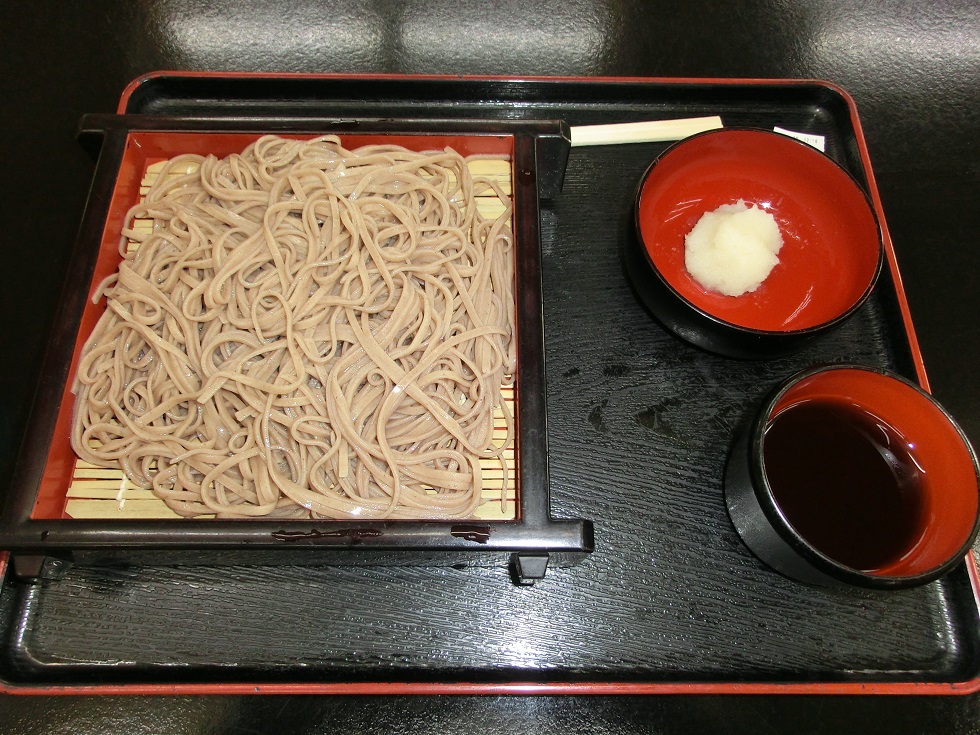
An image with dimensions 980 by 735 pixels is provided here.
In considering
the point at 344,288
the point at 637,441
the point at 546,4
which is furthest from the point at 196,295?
the point at 546,4

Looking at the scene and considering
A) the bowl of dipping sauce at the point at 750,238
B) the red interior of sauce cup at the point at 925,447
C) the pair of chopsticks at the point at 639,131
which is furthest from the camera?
the pair of chopsticks at the point at 639,131

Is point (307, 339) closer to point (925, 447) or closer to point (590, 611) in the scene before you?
point (590, 611)

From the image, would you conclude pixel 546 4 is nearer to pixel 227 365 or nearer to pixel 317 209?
pixel 317 209

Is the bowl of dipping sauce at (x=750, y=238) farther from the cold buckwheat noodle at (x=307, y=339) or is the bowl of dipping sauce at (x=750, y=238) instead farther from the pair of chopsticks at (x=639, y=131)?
the cold buckwheat noodle at (x=307, y=339)

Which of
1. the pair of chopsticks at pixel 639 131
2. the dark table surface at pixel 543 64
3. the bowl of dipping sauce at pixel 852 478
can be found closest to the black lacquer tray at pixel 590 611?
the bowl of dipping sauce at pixel 852 478

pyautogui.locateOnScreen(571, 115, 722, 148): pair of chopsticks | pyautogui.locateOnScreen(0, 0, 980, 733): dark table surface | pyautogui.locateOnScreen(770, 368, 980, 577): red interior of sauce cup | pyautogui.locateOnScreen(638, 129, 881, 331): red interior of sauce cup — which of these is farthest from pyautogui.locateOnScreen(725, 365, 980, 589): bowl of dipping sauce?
pyautogui.locateOnScreen(571, 115, 722, 148): pair of chopsticks

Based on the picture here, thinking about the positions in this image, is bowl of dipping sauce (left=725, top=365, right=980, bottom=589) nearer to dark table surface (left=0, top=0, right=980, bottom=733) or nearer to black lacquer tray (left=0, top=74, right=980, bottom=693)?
black lacquer tray (left=0, top=74, right=980, bottom=693)

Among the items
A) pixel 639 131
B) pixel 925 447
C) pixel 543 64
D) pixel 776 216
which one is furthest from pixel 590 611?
pixel 543 64
